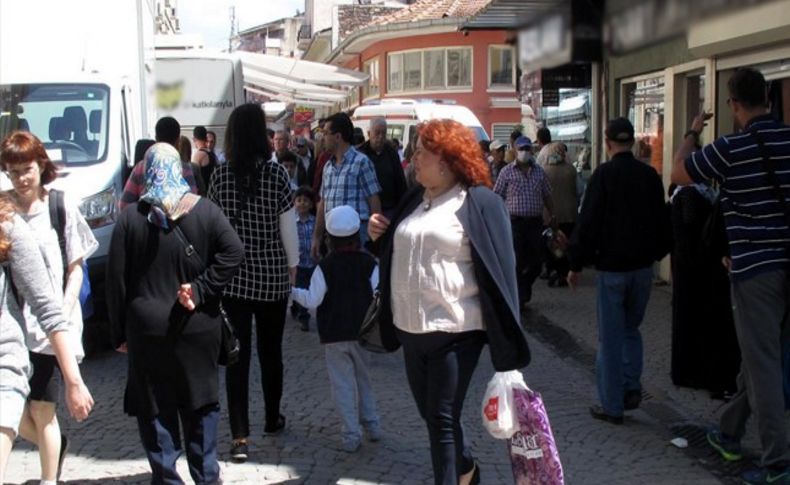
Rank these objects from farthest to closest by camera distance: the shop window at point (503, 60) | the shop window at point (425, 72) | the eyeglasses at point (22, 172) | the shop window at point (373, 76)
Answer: the shop window at point (373, 76)
the shop window at point (425, 72)
the eyeglasses at point (22, 172)
the shop window at point (503, 60)

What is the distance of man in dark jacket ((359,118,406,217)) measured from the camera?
30.4 ft

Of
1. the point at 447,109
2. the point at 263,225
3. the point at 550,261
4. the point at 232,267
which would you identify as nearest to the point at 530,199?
the point at 550,261

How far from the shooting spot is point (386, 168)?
30.5 feet

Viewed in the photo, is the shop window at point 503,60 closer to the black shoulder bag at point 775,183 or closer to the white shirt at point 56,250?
the black shoulder bag at point 775,183

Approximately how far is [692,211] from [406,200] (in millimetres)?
2559

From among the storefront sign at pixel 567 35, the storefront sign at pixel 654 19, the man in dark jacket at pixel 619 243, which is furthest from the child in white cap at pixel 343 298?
the storefront sign at pixel 654 19

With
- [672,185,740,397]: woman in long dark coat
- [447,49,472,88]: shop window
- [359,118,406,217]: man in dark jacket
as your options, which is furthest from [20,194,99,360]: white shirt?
[447,49,472,88]: shop window

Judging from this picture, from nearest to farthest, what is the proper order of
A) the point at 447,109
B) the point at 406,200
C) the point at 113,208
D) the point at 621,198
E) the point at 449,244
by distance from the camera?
the point at 449,244
the point at 406,200
the point at 621,198
the point at 113,208
the point at 447,109

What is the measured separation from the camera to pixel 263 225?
562 cm

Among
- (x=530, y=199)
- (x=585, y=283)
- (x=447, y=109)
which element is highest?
(x=447, y=109)

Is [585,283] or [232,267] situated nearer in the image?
[232,267]

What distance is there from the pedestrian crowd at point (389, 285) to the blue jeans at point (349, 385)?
1 centimetres

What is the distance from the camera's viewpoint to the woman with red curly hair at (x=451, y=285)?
434cm

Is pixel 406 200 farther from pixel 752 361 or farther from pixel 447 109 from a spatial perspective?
pixel 447 109
